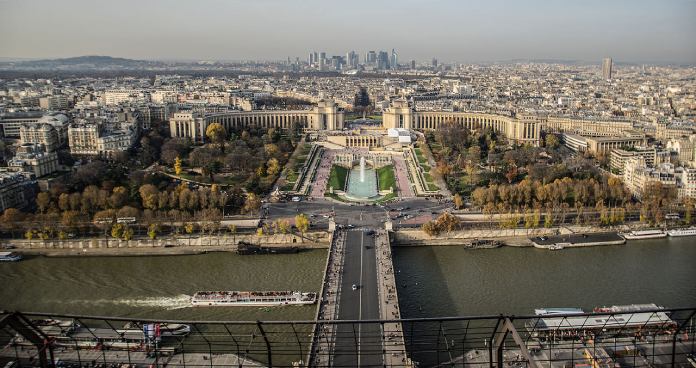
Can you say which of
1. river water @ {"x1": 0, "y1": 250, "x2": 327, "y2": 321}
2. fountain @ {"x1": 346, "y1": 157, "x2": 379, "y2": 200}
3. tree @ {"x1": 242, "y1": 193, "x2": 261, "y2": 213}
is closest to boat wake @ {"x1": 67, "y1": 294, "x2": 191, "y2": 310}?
river water @ {"x1": 0, "y1": 250, "x2": 327, "y2": 321}

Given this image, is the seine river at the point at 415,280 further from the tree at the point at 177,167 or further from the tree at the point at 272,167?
the tree at the point at 177,167

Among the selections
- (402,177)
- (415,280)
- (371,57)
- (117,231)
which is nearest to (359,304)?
(415,280)

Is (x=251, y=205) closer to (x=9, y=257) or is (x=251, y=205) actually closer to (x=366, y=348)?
(x=9, y=257)

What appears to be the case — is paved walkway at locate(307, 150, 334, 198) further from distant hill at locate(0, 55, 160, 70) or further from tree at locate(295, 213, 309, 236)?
distant hill at locate(0, 55, 160, 70)

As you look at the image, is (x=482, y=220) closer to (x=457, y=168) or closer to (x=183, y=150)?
(x=457, y=168)

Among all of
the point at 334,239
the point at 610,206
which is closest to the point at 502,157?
the point at 610,206
